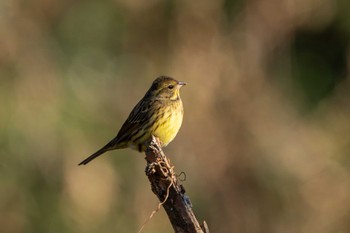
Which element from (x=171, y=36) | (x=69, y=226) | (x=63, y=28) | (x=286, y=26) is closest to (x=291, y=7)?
(x=286, y=26)

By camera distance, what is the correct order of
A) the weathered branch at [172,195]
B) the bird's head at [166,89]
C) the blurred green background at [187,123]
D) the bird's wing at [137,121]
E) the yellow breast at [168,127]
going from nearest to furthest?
the weathered branch at [172,195], the yellow breast at [168,127], the bird's wing at [137,121], the bird's head at [166,89], the blurred green background at [187,123]

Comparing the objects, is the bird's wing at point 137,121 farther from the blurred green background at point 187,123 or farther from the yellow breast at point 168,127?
the blurred green background at point 187,123

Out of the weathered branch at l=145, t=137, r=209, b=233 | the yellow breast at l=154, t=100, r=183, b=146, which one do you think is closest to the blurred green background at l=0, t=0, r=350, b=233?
the yellow breast at l=154, t=100, r=183, b=146

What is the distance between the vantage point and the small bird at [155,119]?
7.50 metres

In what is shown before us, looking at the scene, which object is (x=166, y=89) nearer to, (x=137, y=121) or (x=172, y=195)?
(x=137, y=121)

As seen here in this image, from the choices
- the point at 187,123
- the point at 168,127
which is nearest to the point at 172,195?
the point at 168,127

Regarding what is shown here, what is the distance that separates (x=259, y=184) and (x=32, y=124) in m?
2.87

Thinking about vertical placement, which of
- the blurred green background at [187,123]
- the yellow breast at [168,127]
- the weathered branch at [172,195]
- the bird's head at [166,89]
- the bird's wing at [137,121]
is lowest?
the weathered branch at [172,195]

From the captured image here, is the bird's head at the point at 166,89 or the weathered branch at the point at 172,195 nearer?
the weathered branch at the point at 172,195

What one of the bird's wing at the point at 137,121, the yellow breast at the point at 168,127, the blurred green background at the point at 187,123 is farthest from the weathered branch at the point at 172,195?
the blurred green background at the point at 187,123

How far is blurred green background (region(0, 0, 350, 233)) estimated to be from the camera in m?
10.5

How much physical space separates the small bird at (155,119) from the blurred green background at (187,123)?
256 centimetres

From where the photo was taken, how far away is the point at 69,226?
10.5m

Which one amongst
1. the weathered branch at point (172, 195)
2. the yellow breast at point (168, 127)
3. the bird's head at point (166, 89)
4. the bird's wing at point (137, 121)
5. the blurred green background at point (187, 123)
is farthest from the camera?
the blurred green background at point (187, 123)
